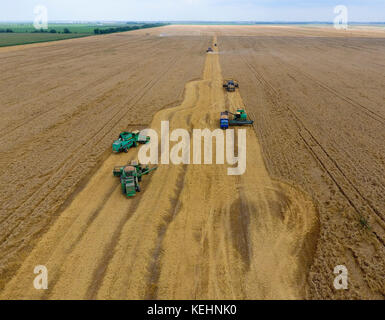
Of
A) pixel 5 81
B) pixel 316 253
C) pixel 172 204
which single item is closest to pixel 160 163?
pixel 172 204

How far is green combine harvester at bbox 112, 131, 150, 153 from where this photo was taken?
42.1ft

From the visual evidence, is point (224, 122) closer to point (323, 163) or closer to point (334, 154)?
point (323, 163)

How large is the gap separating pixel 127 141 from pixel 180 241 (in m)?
7.02

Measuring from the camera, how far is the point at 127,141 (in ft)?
42.9

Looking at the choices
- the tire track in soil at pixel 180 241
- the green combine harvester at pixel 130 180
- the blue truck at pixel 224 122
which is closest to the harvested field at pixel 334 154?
the tire track in soil at pixel 180 241

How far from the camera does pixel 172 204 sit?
371 inches

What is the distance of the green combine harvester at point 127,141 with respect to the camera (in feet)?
42.1

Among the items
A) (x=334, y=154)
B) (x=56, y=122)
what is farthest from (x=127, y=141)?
(x=334, y=154)

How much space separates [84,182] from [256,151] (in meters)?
8.45

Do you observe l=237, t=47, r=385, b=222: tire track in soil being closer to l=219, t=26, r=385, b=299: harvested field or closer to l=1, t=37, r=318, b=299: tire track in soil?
l=219, t=26, r=385, b=299: harvested field

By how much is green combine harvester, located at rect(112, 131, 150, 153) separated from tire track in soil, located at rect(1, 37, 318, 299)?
1.88 m

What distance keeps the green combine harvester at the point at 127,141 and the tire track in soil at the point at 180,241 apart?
1884mm

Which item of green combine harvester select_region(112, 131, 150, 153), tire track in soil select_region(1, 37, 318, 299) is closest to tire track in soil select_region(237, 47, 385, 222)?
tire track in soil select_region(1, 37, 318, 299)

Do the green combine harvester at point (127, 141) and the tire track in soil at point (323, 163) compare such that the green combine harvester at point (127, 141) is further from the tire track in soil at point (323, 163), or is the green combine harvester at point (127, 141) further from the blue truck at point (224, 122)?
the tire track in soil at point (323, 163)
